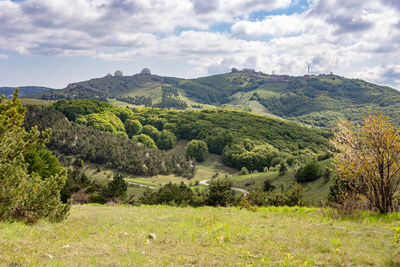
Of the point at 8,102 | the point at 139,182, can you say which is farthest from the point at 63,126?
the point at 8,102

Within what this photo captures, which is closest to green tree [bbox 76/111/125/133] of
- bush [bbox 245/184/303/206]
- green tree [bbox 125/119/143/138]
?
green tree [bbox 125/119/143/138]

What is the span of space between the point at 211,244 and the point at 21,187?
27.9 feet

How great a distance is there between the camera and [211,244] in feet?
32.1

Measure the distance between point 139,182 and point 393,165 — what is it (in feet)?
243

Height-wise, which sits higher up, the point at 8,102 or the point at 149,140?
the point at 8,102

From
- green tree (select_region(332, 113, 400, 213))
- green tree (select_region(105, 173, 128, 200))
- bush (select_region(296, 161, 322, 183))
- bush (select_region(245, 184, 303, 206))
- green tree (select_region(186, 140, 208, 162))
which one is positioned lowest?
green tree (select_region(186, 140, 208, 162))

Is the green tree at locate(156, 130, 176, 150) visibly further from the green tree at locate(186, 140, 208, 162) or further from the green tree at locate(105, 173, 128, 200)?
the green tree at locate(105, 173, 128, 200)

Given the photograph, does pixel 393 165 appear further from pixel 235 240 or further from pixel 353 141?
pixel 235 240

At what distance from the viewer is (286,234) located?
35.7 ft

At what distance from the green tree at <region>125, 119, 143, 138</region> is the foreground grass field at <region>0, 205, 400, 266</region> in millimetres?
147171

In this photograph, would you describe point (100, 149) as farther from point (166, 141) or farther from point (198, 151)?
point (166, 141)

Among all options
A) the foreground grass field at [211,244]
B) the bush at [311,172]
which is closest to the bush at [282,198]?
the foreground grass field at [211,244]

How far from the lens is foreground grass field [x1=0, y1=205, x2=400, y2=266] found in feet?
25.4

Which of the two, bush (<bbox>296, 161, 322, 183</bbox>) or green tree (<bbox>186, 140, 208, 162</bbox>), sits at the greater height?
bush (<bbox>296, 161, 322, 183</bbox>)
